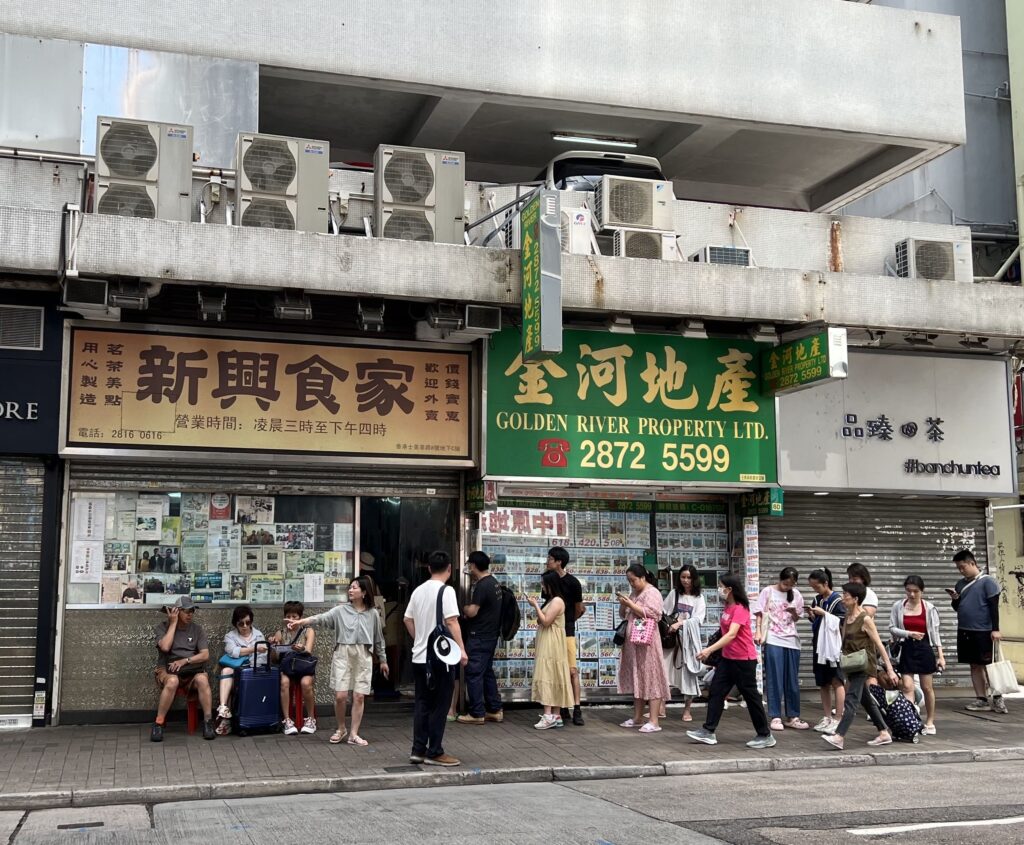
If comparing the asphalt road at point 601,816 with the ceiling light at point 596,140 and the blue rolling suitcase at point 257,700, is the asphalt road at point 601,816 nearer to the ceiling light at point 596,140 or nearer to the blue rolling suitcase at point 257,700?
the blue rolling suitcase at point 257,700

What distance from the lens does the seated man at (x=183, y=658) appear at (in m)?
10.7

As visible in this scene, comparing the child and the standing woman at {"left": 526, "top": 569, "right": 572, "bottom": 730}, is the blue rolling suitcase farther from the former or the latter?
the standing woman at {"left": 526, "top": 569, "right": 572, "bottom": 730}

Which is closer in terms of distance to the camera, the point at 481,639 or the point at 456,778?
the point at 456,778

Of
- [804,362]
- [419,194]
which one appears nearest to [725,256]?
[804,362]

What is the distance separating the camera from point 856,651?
1032 centimetres

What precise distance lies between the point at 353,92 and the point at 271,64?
1.36 metres

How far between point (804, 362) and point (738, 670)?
409cm

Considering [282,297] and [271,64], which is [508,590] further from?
[271,64]

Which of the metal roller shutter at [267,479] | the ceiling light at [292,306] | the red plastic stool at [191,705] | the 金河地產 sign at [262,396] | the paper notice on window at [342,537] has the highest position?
the ceiling light at [292,306]

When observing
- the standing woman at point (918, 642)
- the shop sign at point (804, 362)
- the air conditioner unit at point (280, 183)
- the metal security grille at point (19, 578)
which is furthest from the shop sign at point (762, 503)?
the metal security grille at point (19, 578)

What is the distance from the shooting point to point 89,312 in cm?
1120

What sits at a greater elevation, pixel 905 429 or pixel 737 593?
pixel 905 429

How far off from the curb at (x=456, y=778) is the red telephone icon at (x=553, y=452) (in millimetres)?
4042

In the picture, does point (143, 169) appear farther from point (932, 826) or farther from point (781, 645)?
point (932, 826)
